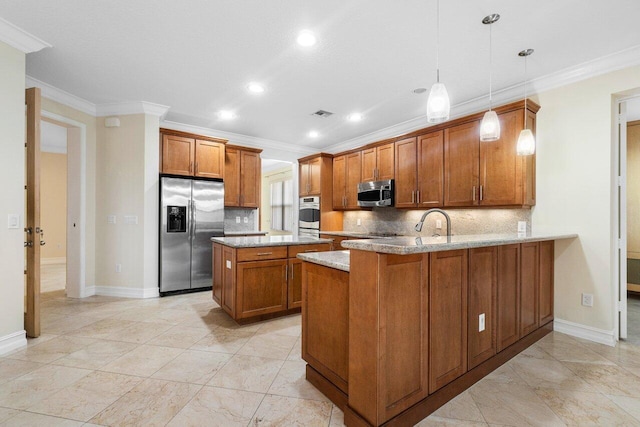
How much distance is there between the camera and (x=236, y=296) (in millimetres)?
3025

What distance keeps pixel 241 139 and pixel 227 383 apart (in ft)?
14.9

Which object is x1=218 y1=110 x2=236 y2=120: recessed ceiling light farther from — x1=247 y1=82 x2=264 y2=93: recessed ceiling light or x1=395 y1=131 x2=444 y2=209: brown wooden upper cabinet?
x1=395 y1=131 x2=444 y2=209: brown wooden upper cabinet

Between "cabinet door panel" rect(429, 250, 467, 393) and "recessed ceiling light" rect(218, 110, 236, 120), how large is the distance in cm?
379

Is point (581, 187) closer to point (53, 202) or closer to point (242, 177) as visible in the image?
point (242, 177)

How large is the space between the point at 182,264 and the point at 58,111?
2520 millimetres

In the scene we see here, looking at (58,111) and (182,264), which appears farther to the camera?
(182,264)

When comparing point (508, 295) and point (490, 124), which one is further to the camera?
point (508, 295)

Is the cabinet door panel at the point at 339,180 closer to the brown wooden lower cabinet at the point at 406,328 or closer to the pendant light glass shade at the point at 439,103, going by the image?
the brown wooden lower cabinet at the point at 406,328

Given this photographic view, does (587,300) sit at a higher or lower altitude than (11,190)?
lower

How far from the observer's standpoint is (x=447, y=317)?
1.78m

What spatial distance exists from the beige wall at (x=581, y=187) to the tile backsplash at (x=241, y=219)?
454cm

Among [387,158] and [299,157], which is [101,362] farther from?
[299,157]

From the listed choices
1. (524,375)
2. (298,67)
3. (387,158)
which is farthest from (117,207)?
(524,375)

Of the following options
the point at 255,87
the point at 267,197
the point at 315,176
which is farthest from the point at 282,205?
the point at 255,87
